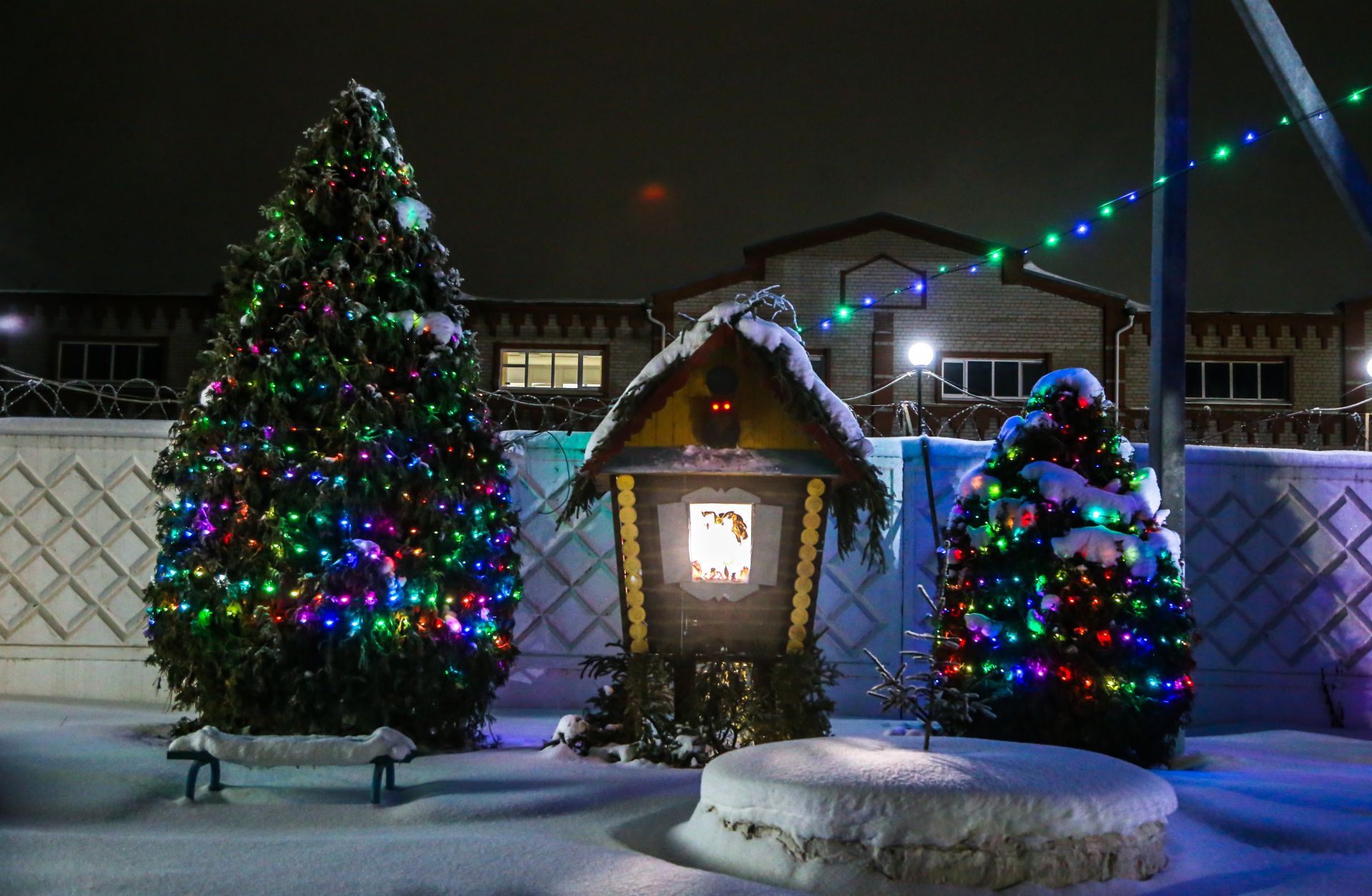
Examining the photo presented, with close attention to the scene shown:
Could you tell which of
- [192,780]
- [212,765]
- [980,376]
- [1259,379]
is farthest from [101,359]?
[1259,379]

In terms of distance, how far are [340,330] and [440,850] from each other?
356 cm

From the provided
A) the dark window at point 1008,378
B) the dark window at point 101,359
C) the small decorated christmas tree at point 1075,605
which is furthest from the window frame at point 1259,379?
the dark window at point 101,359

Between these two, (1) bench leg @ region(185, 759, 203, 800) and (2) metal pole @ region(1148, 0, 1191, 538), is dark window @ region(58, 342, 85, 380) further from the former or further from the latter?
(2) metal pole @ region(1148, 0, 1191, 538)

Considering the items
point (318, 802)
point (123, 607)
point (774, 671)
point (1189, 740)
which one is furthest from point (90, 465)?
point (1189, 740)

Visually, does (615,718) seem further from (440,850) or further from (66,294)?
(66,294)

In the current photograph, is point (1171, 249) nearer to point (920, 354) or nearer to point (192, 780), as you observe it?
point (920, 354)

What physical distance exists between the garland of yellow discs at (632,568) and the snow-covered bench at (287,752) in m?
1.72

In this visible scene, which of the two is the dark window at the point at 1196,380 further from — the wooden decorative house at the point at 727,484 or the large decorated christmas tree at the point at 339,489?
the large decorated christmas tree at the point at 339,489

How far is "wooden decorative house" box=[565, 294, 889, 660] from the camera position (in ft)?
21.6

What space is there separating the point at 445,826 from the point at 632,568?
213 cm

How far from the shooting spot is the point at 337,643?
6.58m

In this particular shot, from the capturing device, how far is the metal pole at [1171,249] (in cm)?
766

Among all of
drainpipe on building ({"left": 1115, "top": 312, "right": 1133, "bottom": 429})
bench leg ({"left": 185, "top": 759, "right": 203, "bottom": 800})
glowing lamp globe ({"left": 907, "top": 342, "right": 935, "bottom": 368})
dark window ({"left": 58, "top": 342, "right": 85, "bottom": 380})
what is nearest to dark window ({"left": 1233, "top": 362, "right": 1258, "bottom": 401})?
drainpipe on building ({"left": 1115, "top": 312, "right": 1133, "bottom": 429})

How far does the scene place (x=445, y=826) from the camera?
205 inches
